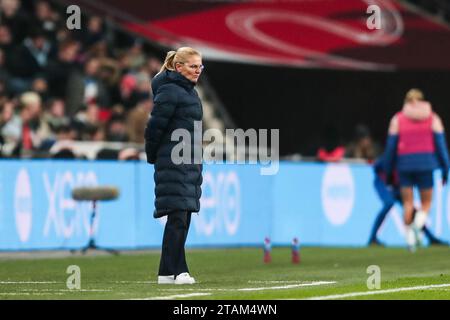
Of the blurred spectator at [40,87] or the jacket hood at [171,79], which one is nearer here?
the jacket hood at [171,79]

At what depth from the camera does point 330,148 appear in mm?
26375

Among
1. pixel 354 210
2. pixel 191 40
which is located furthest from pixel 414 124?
pixel 191 40

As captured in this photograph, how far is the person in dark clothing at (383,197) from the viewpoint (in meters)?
23.0

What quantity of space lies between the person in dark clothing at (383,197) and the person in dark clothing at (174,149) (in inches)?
367

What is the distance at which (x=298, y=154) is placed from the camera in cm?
2952

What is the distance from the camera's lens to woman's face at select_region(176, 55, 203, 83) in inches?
544

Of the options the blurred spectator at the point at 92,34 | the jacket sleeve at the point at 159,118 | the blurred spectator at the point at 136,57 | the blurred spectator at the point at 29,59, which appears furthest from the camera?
the blurred spectator at the point at 136,57

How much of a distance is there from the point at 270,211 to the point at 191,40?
662cm

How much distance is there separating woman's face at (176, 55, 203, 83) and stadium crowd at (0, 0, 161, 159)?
27.8 ft

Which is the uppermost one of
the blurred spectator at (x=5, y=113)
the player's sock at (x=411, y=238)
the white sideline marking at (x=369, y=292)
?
the blurred spectator at (x=5, y=113)

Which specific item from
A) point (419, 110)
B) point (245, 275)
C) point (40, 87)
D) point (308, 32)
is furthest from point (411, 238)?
point (308, 32)

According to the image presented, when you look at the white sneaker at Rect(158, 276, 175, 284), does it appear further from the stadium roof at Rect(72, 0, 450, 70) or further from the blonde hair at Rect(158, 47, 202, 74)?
the stadium roof at Rect(72, 0, 450, 70)

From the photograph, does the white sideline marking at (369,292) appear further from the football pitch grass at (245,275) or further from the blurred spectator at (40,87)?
the blurred spectator at (40,87)

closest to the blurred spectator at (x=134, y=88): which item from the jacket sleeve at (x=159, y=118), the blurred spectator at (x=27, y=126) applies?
the blurred spectator at (x=27, y=126)
